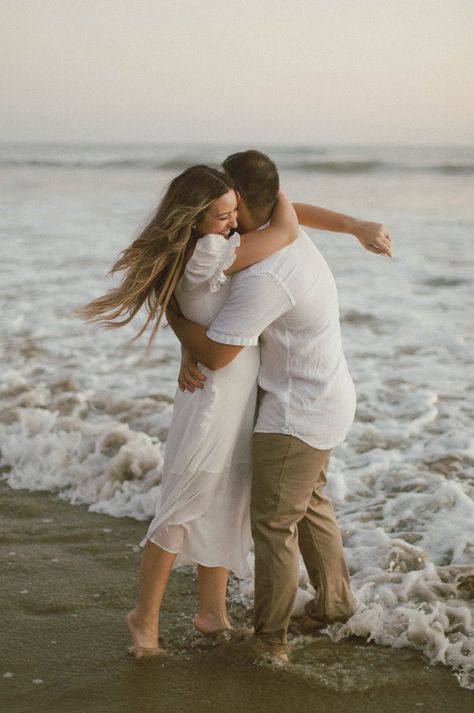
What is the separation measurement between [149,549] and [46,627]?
22.5 inches

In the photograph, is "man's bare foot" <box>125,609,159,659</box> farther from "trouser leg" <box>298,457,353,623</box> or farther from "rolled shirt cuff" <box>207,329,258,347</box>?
"rolled shirt cuff" <box>207,329,258,347</box>

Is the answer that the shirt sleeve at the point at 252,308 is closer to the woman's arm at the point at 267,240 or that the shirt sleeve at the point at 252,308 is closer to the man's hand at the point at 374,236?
the woman's arm at the point at 267,240

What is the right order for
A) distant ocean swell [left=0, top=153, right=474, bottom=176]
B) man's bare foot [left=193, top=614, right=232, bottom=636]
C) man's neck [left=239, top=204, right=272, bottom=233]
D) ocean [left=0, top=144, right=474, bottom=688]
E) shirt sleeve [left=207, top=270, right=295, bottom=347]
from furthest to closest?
distant ocean swell [left=0, top=153, right=474, bottom=176] → ocean [left=0, top=144, right=474, bottom=688] → man's bare foot [left=193, top=614, right=232, bottom=636] → man's neck [left=239, top=204, right=272, bottom=233] → shirt sleeve [left=207, top=270, right=295, bottom=347]

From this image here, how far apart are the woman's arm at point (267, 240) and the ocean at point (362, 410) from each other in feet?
1.37

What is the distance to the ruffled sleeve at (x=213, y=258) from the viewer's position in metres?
3.04

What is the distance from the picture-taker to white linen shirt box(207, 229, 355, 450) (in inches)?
120

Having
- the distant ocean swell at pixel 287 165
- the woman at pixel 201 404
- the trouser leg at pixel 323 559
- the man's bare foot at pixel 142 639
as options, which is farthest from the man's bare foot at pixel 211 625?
the distant ocean swell at pixel 287 165

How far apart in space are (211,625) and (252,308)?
1273 millimetres

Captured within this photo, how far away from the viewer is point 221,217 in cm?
307

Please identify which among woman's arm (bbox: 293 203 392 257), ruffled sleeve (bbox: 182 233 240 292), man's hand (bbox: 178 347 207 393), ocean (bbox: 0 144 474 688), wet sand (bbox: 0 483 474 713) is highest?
woman's arm (bbox: 293 203 392 257)

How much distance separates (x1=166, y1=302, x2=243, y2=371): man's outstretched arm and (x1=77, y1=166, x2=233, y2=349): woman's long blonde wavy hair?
9 centimetres

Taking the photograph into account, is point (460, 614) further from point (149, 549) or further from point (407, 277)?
point (407, 277)

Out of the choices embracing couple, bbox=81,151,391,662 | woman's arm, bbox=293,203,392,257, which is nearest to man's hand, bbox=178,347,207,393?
embracing couple, bbox=81,151,391,662

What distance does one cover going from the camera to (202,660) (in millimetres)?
3352
